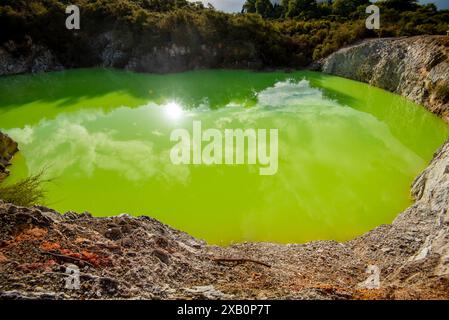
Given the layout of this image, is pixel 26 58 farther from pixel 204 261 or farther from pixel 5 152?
pixel 204 261

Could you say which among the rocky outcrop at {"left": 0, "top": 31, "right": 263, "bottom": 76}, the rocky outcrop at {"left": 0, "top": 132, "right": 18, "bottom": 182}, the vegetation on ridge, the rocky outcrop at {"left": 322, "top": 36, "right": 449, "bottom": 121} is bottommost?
the rocky outcrop at {"left": 0, "top": 132, "right": 18, "bottom": 182}

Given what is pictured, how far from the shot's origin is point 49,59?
26.0 meters

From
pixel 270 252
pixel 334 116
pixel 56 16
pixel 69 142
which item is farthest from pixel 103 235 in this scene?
pixel 56 16

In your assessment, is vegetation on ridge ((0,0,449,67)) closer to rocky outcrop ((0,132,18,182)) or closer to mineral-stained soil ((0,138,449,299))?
rocky outcrop ((0,132,18,182))

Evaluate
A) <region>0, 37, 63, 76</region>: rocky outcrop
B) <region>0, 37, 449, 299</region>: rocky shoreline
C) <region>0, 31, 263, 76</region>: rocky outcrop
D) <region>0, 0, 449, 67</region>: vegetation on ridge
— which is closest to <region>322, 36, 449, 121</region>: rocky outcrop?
<region>0, 0, 449, 67</region>: vegetation on ridge

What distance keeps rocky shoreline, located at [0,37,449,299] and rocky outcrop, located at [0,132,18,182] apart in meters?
4.79

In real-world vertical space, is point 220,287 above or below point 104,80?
below

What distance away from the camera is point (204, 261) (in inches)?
244

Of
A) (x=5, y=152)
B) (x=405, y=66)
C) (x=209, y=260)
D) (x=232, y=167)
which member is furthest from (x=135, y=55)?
(x=209, y=260)

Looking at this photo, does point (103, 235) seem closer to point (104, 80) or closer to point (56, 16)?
point (104, 80)

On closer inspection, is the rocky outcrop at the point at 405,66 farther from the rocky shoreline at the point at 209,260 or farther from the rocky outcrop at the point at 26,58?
the rocky outcrop at the point at 26,58

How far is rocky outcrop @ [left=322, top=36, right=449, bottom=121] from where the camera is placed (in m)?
16.7

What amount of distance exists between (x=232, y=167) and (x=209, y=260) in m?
4.75

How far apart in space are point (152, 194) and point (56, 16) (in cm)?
2358
